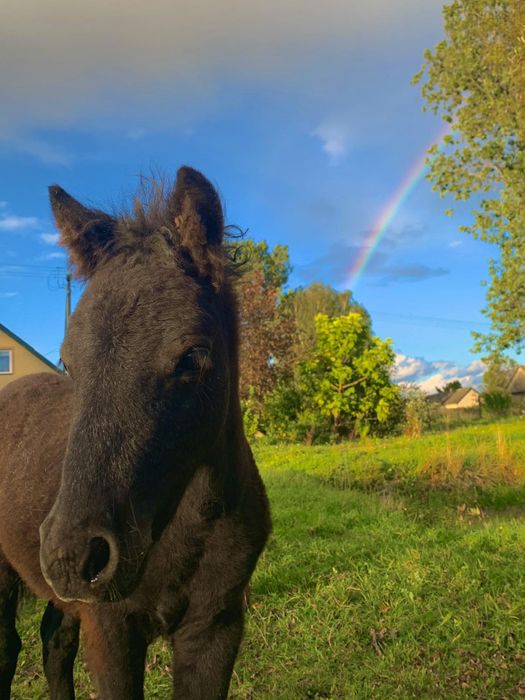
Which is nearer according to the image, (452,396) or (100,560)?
(100,560)

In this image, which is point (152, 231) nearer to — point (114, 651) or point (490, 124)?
point (114, 651)

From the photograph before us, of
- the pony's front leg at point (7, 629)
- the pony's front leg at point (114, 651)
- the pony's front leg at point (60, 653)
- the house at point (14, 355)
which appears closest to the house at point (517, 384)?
the house at point (14, 355)

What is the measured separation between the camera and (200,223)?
2.52 metres

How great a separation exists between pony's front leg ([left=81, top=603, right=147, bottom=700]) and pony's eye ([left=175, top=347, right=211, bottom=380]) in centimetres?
124

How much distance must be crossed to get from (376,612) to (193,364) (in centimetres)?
392

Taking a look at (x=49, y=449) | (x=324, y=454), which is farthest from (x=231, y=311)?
(x=324, y=454)

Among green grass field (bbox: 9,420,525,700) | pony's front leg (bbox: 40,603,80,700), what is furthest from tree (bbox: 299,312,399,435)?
pony's front leg (bbox: 40,603,80,700)

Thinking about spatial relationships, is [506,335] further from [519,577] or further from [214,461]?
[214,461]

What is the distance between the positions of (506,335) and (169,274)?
82.3 ft

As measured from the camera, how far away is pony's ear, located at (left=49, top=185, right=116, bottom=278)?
2674 millimetres

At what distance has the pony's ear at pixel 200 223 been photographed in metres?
2.51

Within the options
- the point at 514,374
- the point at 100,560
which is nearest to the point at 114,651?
the point at 100,560

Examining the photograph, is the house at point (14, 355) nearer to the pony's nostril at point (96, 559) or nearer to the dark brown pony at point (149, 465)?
the dark brown pony at point (149, 465)

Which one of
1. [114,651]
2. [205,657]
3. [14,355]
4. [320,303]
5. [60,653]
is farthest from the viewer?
[320,303]
